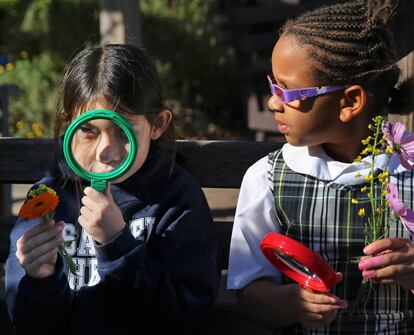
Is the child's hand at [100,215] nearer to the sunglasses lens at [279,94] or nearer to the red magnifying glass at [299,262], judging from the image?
the red magnifying glass at [299,262]

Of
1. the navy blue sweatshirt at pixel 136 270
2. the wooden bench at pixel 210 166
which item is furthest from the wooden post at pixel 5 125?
the navy blue sweatshirt at pixel 136 270

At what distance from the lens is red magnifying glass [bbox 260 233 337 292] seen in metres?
1.86

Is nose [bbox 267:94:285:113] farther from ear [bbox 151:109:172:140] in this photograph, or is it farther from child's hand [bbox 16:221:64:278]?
child's hand [bbox 16:221:64:278]

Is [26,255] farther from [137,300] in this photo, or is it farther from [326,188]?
[326,188]

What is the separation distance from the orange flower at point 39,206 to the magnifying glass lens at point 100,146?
0.16 metres

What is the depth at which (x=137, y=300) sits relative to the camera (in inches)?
85.7

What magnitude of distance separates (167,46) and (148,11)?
0.57 meters

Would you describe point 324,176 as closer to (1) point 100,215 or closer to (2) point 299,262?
(2) point 299,262

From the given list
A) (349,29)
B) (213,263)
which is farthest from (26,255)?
(349,29)

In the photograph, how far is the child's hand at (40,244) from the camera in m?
2.05

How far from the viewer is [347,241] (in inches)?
86.7

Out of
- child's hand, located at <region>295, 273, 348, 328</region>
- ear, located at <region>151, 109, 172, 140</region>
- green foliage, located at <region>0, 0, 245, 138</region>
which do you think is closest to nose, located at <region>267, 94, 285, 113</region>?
ear, located at <region>151, 109, 172, 140</region>

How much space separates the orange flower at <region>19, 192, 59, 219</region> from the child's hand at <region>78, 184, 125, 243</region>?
0.11 metres

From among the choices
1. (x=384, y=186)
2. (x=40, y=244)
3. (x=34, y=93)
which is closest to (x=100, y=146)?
(x=40, y=244)
